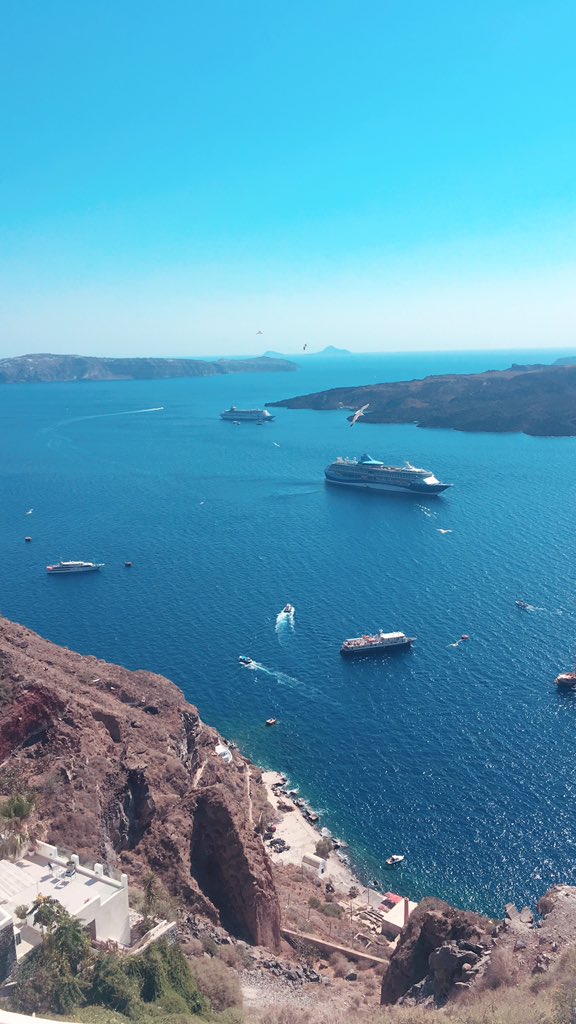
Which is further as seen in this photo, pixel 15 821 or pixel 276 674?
pixel 276 674

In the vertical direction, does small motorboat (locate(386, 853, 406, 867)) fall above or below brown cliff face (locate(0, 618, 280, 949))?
below

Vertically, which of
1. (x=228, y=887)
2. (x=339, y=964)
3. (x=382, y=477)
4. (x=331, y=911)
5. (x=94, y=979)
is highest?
(x=382, y=477)

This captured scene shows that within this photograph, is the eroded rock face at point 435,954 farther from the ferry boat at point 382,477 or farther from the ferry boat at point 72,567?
the ferry boat at point 382,477

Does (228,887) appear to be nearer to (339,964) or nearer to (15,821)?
(339,964)

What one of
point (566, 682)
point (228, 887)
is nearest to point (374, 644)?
point (566, 682)

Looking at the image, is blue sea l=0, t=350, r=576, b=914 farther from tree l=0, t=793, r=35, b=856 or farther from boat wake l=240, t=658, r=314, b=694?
tree l=0, t=793, r=35, b=856

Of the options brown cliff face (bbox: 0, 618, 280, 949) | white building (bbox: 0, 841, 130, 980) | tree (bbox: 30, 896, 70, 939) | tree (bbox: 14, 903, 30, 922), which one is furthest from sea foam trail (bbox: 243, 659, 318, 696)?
tree (bbox: 30, 896, 70, 939)

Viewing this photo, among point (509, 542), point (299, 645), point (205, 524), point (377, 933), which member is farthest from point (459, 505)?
point (377, 933)
